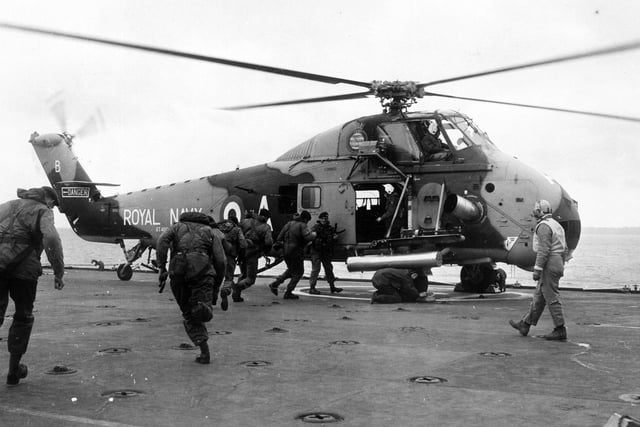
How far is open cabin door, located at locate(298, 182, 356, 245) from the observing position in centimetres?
1450

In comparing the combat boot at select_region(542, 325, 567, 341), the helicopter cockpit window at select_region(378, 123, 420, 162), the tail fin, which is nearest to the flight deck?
the combat boot at select_region(542, 325, 567, 341)

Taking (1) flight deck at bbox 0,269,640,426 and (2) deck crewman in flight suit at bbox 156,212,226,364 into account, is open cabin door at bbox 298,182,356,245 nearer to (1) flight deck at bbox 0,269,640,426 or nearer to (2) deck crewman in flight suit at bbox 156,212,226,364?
(1) flight deck at bbox 0,269,640,426

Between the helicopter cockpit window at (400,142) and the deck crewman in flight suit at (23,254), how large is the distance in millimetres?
8662

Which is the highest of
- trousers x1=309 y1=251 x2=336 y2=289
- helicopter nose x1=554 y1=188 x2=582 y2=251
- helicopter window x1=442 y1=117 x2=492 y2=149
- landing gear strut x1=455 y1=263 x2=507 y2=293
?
helicopter window x1=442 y1=117 x2=492 y2=149

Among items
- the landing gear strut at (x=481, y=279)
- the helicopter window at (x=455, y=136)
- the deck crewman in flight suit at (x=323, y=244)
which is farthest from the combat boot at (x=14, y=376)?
the landing gear strut at (x=481, y=279)

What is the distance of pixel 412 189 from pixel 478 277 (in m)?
2.77

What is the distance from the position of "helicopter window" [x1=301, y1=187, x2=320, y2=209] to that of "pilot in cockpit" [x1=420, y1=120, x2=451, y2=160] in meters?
2.49

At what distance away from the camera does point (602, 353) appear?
725 cm

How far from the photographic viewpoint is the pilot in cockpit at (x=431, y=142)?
13.8 m

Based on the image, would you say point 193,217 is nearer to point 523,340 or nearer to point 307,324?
point 307,324

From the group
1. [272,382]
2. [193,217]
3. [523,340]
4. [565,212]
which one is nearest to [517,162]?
[565,212]

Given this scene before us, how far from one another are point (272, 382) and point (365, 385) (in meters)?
0.79

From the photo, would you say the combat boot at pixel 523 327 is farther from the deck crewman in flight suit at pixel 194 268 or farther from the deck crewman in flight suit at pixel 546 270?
the deck crewman in flight suit at pixel 194 268

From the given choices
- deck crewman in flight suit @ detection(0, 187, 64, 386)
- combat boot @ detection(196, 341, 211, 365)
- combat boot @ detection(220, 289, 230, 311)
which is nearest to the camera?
deck crewman in flight suit @ detection(0, 187, 64, 386)
